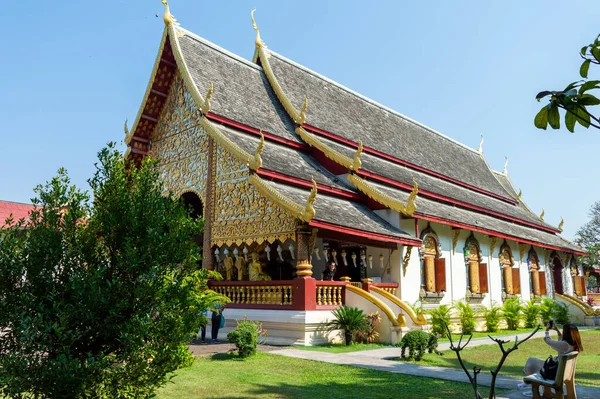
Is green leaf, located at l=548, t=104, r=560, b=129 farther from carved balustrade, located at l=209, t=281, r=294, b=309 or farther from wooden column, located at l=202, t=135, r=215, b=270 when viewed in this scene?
wooden column, located at l=202, t=135, r=215, b=270

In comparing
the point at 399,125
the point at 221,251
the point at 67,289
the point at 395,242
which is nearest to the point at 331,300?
the point at 395,242

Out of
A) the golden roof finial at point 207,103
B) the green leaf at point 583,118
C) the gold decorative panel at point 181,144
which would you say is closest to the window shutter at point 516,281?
the gold decorative panel at point 181,144

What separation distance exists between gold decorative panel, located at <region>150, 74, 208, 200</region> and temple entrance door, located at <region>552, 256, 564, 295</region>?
17.1 meters

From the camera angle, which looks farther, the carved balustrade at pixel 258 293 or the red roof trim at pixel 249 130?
the red roof trim at pixel 249 130

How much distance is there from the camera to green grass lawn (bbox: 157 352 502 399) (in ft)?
21.2

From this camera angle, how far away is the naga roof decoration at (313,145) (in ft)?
42.3

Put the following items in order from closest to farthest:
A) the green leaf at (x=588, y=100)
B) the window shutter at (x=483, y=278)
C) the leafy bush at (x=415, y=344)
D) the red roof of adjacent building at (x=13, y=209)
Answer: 1. the green leaf at (x=588, y=100)
2. the leafy bush at (x=415, y=344)
3. the window shutter at (x=483, y=278)
4. the red roof of adjacent building at (x=13, y=209)

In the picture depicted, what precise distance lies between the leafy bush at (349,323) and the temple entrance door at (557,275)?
51.6 ft

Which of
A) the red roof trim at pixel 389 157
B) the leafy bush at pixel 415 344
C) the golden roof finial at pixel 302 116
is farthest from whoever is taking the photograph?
the red roof trim at pixel 389 157

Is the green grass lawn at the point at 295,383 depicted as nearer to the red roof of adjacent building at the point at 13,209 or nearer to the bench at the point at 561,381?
the bench at the point at 561,381

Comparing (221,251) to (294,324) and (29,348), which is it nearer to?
(294,324)

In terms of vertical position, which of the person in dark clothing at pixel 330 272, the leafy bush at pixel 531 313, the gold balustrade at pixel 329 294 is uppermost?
the person in dark clothing at pixel 330 272

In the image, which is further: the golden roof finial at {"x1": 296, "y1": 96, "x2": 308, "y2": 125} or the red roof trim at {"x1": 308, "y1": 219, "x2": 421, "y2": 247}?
the golden roof finial at {"x1": 296, "y1": 96, "x2": 308, "y2": 125}

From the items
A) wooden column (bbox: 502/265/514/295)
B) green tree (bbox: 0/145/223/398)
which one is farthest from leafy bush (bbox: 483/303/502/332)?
green tree (bbox: 0/145/223/398)
